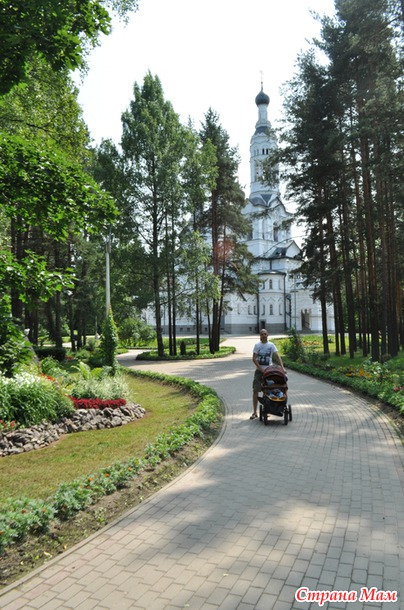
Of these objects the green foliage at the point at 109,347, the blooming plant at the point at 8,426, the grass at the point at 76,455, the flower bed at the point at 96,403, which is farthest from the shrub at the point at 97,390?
the green foliage at the point at 109,347

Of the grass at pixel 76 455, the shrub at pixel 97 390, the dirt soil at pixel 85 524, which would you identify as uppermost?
the shrub at pixel 97 390

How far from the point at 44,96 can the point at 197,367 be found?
14422 mm

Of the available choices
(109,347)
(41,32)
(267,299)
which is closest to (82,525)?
(41,32)

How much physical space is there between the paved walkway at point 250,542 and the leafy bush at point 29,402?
3890 mm

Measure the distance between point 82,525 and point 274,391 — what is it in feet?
17.5

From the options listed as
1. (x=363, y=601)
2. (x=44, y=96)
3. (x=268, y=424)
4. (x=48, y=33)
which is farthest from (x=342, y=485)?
(x=44, y=96)

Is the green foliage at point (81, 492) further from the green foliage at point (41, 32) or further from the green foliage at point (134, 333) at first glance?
the green foliage at point (134, 333)

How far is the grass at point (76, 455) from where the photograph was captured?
611 centimetres

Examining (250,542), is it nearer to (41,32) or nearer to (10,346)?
(10,346)

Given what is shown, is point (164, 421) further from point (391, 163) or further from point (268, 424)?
point (391, 163)

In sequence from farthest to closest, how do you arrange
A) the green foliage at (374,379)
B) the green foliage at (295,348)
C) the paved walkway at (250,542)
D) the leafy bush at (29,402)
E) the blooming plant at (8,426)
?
the green foliage at (295,348) < the green foliage at (374,379) < the leafy bush at (29,402) < the blooming plant at (8,426) < the paved walkway at (250,542)

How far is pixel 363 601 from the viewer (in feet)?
10.6

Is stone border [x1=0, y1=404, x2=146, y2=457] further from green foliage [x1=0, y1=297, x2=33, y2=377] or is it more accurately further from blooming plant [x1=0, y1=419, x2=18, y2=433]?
green foliage [x1=0, y1=297, x2=33, y2=377]

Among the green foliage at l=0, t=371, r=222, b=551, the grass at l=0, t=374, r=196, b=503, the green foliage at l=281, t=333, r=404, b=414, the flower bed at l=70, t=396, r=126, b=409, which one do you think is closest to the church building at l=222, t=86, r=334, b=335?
the green foliage at l=281, t=333, r=404, b=414
